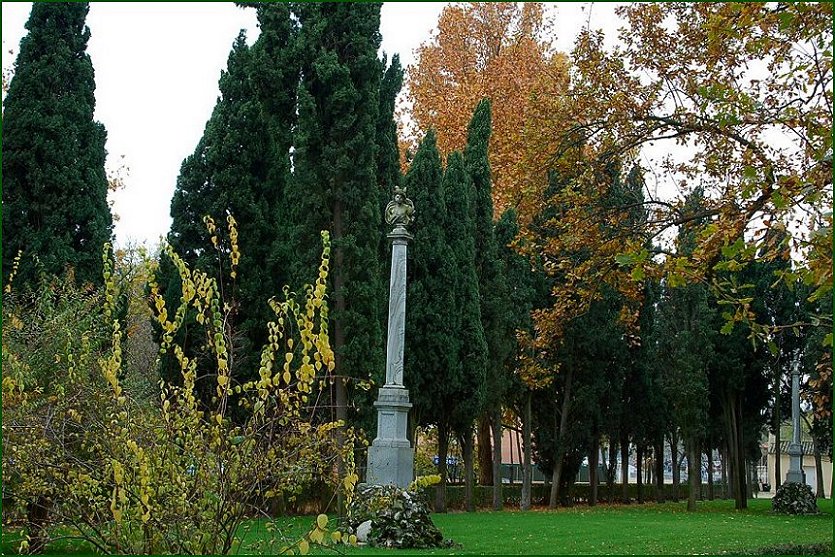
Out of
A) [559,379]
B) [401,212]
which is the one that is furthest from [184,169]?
[559,379]

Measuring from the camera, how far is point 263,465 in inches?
153

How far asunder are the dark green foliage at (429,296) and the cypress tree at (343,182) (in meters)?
1.94

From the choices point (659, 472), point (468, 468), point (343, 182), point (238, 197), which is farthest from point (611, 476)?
point (238, 197)

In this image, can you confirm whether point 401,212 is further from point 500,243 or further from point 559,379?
point 559,379

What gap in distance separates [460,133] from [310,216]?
9535 millimetres

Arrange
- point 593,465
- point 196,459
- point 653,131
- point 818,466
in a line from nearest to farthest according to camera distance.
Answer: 1. point 196,459
2. point 653,131
3. point 593,465
4. point 818,466

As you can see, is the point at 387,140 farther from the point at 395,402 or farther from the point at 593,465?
the point at 593,465

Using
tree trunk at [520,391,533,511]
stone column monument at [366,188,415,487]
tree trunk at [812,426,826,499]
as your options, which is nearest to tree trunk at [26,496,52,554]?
stone column monument at [366,188,415,487]

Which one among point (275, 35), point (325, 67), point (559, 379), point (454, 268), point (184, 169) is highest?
point (275, 35)

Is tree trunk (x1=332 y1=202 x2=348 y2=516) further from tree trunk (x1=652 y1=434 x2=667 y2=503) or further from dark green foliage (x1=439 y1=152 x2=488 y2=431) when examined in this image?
tree trunk (x1=652 y1=434 x2=667 y2=503)

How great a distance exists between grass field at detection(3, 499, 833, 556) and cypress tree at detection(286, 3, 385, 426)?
3.33 meters

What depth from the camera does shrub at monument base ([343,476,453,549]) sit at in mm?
10258

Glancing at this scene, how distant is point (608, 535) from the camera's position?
13.0 metres

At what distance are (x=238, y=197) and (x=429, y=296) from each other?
431cm
